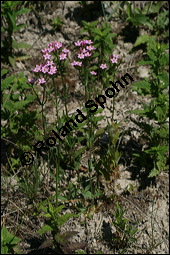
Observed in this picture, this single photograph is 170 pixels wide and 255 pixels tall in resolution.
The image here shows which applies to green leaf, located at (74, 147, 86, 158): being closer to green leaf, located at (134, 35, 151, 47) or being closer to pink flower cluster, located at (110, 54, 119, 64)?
pink flower cluster, located at (110, 54, 119, 64)

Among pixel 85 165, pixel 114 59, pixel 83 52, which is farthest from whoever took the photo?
pixel 85 165

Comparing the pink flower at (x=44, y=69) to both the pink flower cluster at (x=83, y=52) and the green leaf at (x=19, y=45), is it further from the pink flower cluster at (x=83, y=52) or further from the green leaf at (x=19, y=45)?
the green leaf at (x=19, y=45)

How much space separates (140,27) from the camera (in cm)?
548

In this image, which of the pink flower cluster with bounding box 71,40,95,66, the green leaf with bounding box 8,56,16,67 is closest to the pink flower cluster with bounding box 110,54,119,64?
the pink flower cluster with bounding box 71,40,95,66

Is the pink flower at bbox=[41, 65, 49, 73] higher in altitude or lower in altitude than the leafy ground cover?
higher

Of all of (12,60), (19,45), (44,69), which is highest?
(19,45)

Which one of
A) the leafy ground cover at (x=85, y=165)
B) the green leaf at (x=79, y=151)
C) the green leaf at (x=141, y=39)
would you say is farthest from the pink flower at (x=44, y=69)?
the green leaf at (x=141, y=39)

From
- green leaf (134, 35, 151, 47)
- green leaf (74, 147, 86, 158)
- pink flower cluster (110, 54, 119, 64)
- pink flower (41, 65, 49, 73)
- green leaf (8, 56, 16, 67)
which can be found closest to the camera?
pink flower (41, 65, 49, 73)

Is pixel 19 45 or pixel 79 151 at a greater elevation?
pixel 19 45

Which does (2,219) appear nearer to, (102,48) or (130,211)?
(130,211)

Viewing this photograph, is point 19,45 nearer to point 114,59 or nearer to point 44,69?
point 114,59

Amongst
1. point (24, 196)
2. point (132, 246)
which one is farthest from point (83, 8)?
point (132, 246)

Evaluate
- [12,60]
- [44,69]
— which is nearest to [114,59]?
[44,69]

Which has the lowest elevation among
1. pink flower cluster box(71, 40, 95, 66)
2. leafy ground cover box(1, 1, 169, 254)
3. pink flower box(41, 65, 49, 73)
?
leafy ground cover box(1, 1, 169, 254)
